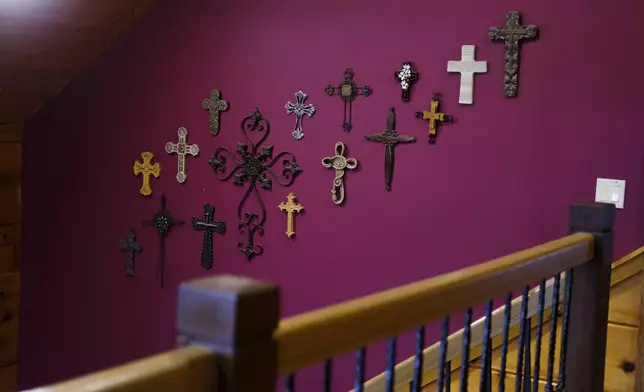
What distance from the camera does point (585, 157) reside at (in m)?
2.76

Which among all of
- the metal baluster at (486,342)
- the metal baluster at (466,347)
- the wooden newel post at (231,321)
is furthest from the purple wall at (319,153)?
the wooden newel post at (231,321)

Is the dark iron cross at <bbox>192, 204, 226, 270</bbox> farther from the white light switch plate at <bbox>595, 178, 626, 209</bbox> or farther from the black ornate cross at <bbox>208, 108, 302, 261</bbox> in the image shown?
the white light switch plate at <bbox>595, 178, 626, 209</bbox>

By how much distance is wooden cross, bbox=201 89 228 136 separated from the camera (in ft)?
11.7

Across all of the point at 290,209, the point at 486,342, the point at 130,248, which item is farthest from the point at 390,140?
the point at 486,342

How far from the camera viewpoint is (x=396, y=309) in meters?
1.27

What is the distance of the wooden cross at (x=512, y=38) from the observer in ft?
9.24

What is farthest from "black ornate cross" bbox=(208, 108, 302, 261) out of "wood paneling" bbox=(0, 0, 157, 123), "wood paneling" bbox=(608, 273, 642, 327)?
"wood paneling" bbox=(608, 273, 642, 327)

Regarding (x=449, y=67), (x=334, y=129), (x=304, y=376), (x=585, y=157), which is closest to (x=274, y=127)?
(x=334, y=129)

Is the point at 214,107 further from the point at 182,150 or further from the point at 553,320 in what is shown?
the point at 553,320

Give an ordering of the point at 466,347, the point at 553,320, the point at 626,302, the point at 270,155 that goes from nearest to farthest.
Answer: the point at 466,347 < the point at 553,320 < the point at 626,302 < the point at 270,155

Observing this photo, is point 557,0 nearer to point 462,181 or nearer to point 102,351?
point 462,181

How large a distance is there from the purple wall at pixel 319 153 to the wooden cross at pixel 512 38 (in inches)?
1.3

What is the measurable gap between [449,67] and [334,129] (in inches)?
20.9

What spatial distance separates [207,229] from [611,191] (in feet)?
5.67
